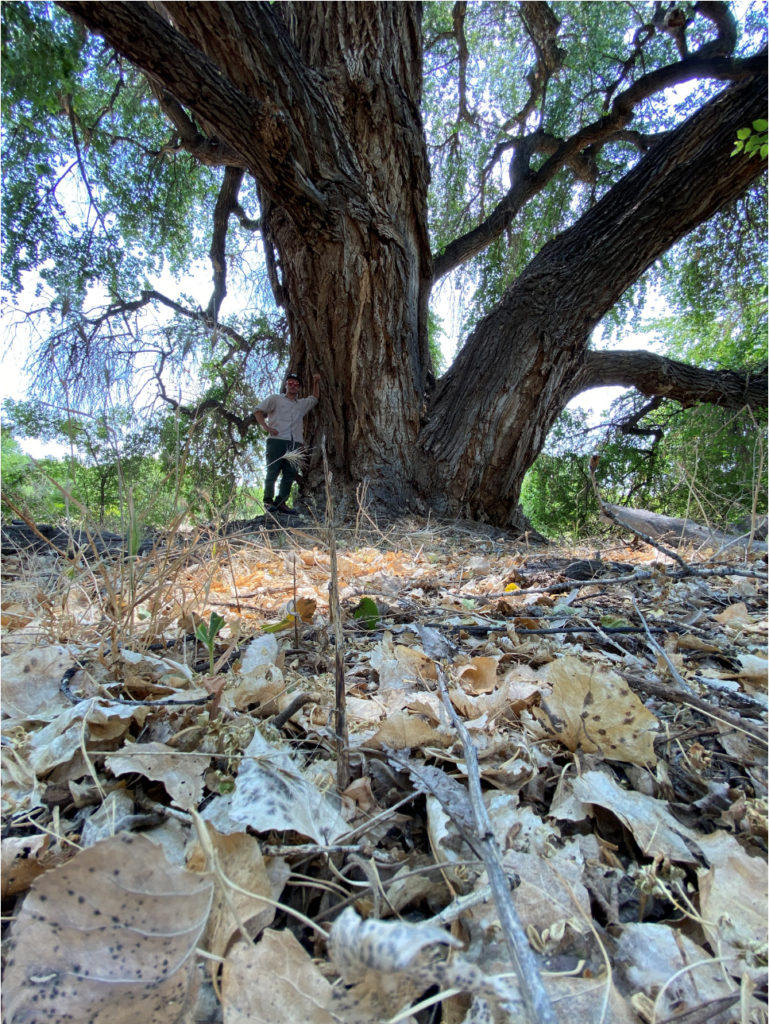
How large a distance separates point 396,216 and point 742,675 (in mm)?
3781

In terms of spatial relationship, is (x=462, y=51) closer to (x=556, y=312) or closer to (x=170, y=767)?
(x=556, y=312)

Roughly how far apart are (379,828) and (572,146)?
628 cm

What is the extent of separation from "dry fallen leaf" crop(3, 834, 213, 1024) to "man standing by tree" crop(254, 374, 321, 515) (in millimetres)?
3374

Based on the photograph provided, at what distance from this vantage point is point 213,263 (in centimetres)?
563

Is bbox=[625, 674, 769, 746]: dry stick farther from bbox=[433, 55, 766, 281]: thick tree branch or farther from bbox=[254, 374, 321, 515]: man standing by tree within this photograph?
bbox=[433, 55, 766, 281]: thick tree branch

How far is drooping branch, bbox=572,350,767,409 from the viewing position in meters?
4.29

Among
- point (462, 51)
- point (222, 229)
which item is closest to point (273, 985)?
point (222, 229)

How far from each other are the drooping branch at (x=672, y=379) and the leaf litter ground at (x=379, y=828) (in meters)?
3.78

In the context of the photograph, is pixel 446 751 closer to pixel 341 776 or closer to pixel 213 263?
pixel 341 776

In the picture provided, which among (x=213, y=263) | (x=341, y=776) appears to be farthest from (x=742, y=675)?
(x=213, y=263)

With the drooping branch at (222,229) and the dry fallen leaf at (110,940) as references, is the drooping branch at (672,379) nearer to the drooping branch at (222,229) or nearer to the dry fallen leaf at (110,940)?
the drooping branch at (222,229)

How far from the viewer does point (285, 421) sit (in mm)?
4035

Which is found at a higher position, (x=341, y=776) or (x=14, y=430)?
(x=14, y=430)

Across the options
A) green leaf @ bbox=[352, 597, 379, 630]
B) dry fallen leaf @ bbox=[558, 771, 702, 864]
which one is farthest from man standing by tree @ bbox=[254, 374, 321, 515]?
dry fallen leaf @ bbox=[558, 771, 702, 864]
